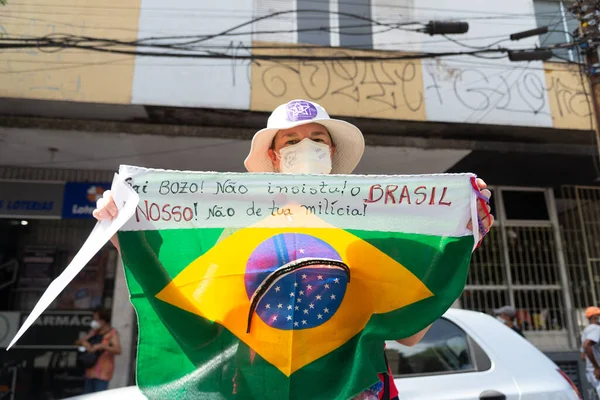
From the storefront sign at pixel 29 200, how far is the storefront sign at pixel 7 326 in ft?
5.33

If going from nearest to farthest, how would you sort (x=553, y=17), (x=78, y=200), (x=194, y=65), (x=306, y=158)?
(x=306, y=158), (x=194, y=65), (x=78, y=200), (x=553, y=17)

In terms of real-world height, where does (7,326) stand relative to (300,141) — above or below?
below

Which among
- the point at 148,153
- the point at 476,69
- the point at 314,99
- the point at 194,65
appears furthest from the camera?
the point at 148,153

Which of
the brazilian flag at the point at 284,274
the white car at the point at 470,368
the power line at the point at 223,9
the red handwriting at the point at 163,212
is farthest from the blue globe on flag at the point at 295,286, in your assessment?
the power line at the point at 223,9

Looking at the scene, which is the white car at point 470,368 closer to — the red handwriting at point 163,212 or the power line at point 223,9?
the red handwriting at point 163,212

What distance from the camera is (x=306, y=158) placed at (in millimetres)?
1906

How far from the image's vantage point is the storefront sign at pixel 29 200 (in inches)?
320

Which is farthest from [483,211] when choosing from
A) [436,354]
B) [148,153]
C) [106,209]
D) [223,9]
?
[148,153]

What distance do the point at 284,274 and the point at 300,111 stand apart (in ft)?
2.26

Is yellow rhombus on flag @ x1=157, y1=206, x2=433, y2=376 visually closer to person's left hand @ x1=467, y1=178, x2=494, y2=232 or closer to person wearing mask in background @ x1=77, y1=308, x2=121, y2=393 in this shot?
person's left hand @ x1=467, y1=178, x2=494, y2=232

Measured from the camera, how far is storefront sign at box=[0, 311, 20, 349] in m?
8.12

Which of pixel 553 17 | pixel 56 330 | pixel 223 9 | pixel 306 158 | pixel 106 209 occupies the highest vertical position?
pixel 553 17

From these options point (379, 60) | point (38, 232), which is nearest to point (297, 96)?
point (379, 60)

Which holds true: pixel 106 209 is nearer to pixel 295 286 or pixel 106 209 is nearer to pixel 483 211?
pixel 295 286
